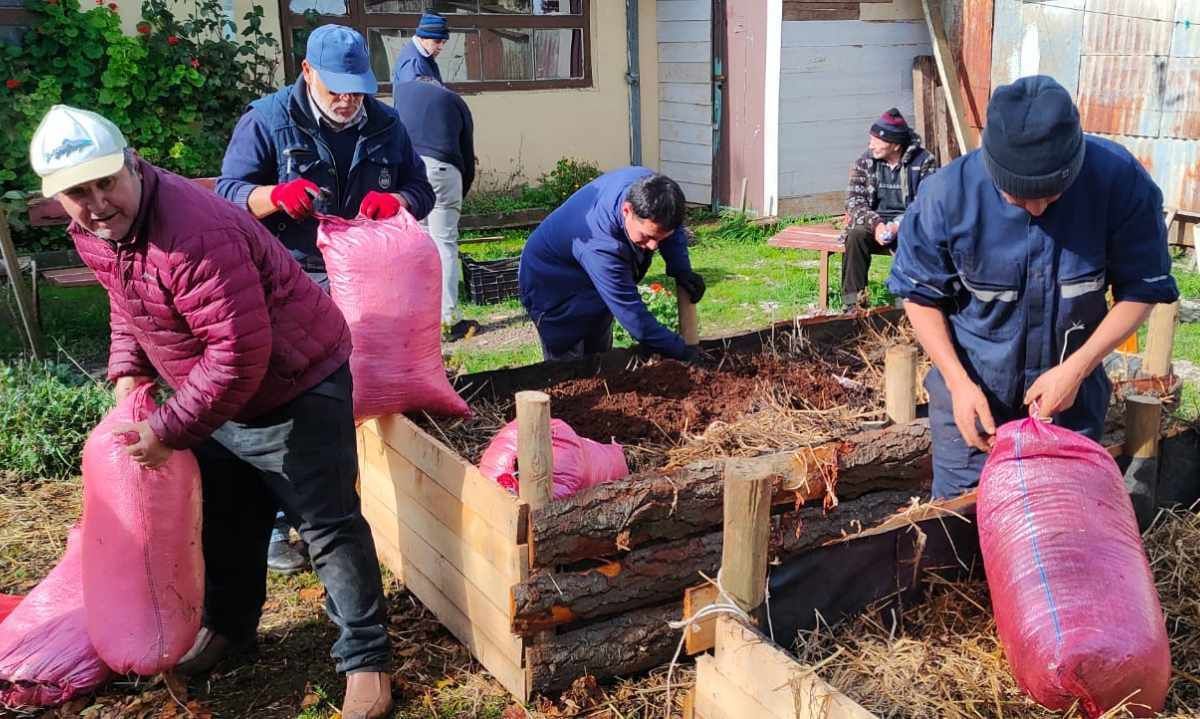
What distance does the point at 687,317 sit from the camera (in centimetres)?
505

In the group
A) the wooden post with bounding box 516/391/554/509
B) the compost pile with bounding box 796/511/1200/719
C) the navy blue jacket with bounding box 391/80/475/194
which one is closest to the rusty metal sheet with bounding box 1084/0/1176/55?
the navy blue jacket with bounding box 391/80/475/194

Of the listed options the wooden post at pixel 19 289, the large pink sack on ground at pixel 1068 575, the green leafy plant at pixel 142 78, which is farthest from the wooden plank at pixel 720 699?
the green leafy plant at pixel 142 78

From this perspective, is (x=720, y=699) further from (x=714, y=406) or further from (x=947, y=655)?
(x=714, y=406)

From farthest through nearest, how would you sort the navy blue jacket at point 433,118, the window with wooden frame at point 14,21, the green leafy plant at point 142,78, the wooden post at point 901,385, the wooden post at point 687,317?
the window with wooden frame at point 14,21
the green leafy plant at point 142,78
the navy blue jacket at point 433,118
the wooden post at point 687,317
the wooden post at point 901,385

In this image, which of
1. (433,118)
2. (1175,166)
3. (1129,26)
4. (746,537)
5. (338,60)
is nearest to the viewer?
(746,537)

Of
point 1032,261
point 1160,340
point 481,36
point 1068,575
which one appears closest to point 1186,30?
point 1160,340

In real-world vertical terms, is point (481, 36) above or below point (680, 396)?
above

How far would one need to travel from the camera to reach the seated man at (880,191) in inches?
284

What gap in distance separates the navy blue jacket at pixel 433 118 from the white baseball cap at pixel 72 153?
4584 mm

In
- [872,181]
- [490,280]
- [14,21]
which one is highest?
[14,21]

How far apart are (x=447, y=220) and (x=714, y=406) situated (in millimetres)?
3434

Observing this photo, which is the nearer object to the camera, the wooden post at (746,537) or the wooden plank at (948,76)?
the wooden post at (746,537)

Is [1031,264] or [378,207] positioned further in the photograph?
[378,207]

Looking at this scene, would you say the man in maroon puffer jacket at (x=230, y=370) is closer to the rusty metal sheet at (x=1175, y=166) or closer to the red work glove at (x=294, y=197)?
the red work glove at (x=294, y=197)
